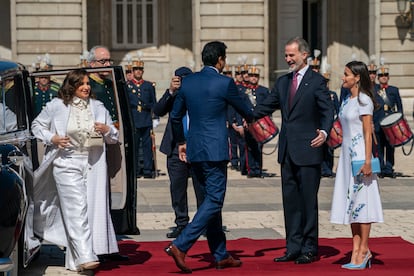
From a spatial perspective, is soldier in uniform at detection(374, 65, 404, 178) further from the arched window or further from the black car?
the arched window

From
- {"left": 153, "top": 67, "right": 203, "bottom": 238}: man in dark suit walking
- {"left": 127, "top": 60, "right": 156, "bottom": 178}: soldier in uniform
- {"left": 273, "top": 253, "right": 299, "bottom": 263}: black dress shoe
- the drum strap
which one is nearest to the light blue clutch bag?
{"left": 273, "top": 253, "right": 299, "bottom": 263}: black dress shoe

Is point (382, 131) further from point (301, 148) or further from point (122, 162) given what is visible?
point (122, 162)

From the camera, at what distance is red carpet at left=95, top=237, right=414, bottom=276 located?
9992 mm

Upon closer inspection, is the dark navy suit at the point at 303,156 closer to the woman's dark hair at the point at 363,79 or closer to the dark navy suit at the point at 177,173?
the woman's dark hair at the point at 363,79

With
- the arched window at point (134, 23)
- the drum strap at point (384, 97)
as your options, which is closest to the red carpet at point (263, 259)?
the drum strap at point (384, 97)

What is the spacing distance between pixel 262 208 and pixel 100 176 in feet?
16.1

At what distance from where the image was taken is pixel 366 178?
33.1 feet

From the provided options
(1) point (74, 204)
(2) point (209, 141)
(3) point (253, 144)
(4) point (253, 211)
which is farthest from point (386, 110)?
(1) point (74, 204)

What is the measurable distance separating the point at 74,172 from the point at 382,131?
971cm

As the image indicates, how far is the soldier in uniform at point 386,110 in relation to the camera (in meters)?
18.8

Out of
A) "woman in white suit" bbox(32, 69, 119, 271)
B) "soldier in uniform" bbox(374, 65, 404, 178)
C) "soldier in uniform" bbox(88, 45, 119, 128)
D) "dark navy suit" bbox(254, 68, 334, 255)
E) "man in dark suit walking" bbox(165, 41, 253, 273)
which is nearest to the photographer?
"man in dark suit walking" bbox(165, 41, 253, 273)

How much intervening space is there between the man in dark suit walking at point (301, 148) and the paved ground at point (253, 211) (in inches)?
67.6

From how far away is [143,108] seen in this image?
1917 cm

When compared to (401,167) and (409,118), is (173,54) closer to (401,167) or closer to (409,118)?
(409,118)
